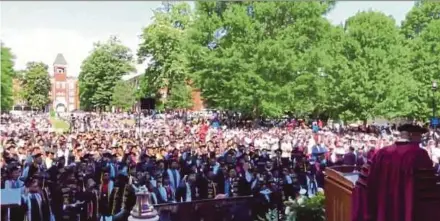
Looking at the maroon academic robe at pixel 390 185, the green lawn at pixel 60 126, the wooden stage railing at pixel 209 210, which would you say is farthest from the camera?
the green lawn at pixel 60 126

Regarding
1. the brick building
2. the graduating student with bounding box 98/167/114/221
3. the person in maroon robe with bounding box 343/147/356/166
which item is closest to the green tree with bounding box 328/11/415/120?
the person in maroon robe with bounding box 343/147/356/166

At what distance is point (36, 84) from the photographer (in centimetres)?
6328

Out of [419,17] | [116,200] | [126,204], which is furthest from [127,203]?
[419,17]

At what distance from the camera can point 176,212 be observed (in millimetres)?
5824

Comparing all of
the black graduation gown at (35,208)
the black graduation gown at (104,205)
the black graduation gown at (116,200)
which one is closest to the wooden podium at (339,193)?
the black graduation gown at (116,200)

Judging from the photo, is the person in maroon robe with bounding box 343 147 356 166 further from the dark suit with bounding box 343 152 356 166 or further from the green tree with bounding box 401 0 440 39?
the green tree with bounding box 401 0 440 39

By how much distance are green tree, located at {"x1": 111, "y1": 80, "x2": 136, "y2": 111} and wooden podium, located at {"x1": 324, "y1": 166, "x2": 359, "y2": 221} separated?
46.9 meters

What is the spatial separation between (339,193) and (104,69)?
177 feet

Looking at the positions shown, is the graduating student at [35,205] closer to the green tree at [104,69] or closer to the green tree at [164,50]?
the green tree at [164,50]

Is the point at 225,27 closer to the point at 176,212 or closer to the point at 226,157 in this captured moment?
the point at 226,157

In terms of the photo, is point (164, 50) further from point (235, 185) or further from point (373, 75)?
point (235, 185)

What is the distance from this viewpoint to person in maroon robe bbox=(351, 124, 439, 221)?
339 centimetres

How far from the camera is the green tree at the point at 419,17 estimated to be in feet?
108

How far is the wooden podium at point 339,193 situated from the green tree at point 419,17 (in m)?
30.8
